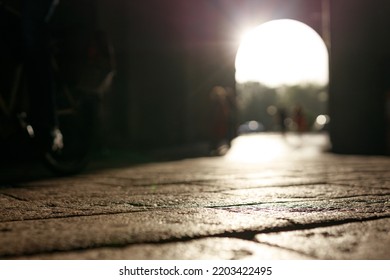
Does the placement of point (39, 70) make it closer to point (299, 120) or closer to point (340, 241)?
point (340, 241)

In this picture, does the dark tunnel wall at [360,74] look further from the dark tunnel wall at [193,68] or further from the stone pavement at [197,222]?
the stone pavement at [197,222]

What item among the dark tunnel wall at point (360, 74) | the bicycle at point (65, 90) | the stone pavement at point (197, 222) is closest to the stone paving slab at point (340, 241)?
the stone pavement at point (197, 222)

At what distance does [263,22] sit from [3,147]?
1452 cm

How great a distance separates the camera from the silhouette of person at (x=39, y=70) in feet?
11.7

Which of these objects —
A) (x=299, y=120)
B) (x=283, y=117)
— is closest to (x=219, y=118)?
(x=299, y=120)

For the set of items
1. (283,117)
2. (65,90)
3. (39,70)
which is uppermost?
(39,70)

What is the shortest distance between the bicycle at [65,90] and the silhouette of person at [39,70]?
121 millimetres

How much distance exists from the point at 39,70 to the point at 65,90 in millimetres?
658

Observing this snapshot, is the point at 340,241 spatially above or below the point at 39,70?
below

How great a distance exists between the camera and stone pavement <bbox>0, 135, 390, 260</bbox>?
1509mm

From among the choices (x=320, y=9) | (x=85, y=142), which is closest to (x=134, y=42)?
(x=85, y=142)

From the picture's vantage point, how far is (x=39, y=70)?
11.8 ft
